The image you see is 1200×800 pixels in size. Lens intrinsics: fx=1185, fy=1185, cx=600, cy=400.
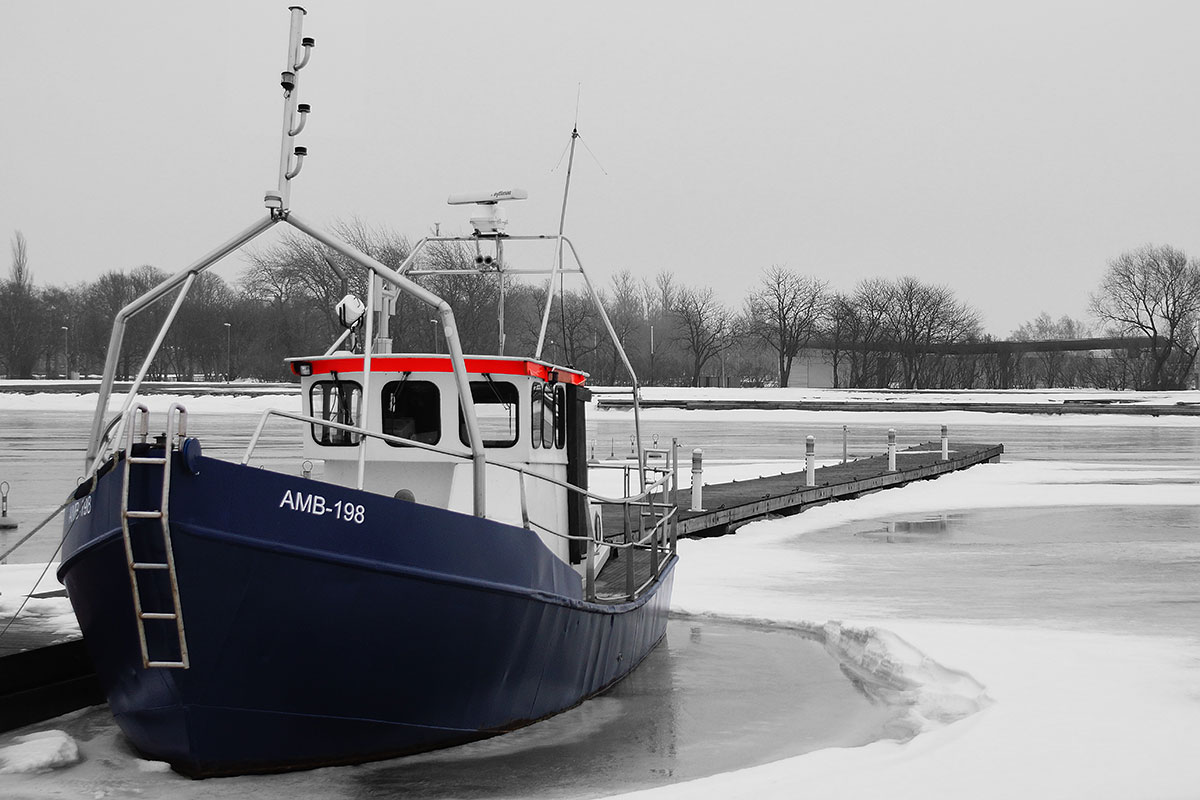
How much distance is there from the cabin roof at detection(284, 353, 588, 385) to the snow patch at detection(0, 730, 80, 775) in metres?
2.64

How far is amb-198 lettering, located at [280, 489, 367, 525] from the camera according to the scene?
18.6 feet

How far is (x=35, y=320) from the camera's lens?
8569 cm

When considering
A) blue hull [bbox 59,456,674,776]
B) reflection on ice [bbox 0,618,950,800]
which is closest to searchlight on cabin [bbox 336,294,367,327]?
blue hull [bbox 59,456,674,776]

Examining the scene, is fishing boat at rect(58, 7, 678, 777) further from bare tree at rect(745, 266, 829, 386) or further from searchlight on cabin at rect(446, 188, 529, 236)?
bare tree at rect(745, 266, 829, 386)

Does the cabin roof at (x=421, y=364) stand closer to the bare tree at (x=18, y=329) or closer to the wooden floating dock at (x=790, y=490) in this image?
the wooden floating dock at (x=790, y=490)

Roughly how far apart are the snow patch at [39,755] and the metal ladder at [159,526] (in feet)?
4.37

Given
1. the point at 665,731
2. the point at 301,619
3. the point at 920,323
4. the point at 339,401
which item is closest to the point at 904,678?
the point at 665,731

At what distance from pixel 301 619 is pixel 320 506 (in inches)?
21.9

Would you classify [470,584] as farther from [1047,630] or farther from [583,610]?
[1047,630]

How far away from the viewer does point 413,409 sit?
7754mm

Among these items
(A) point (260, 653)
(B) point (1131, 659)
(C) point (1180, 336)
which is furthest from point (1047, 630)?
(C) point (1180, 336)

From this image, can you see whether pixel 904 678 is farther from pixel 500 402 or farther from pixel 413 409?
pixel 413 409

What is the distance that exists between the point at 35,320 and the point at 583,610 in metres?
88.5

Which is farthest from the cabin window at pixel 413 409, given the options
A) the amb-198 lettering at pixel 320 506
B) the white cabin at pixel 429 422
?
the amb-198 lettering at pixel 320 506
